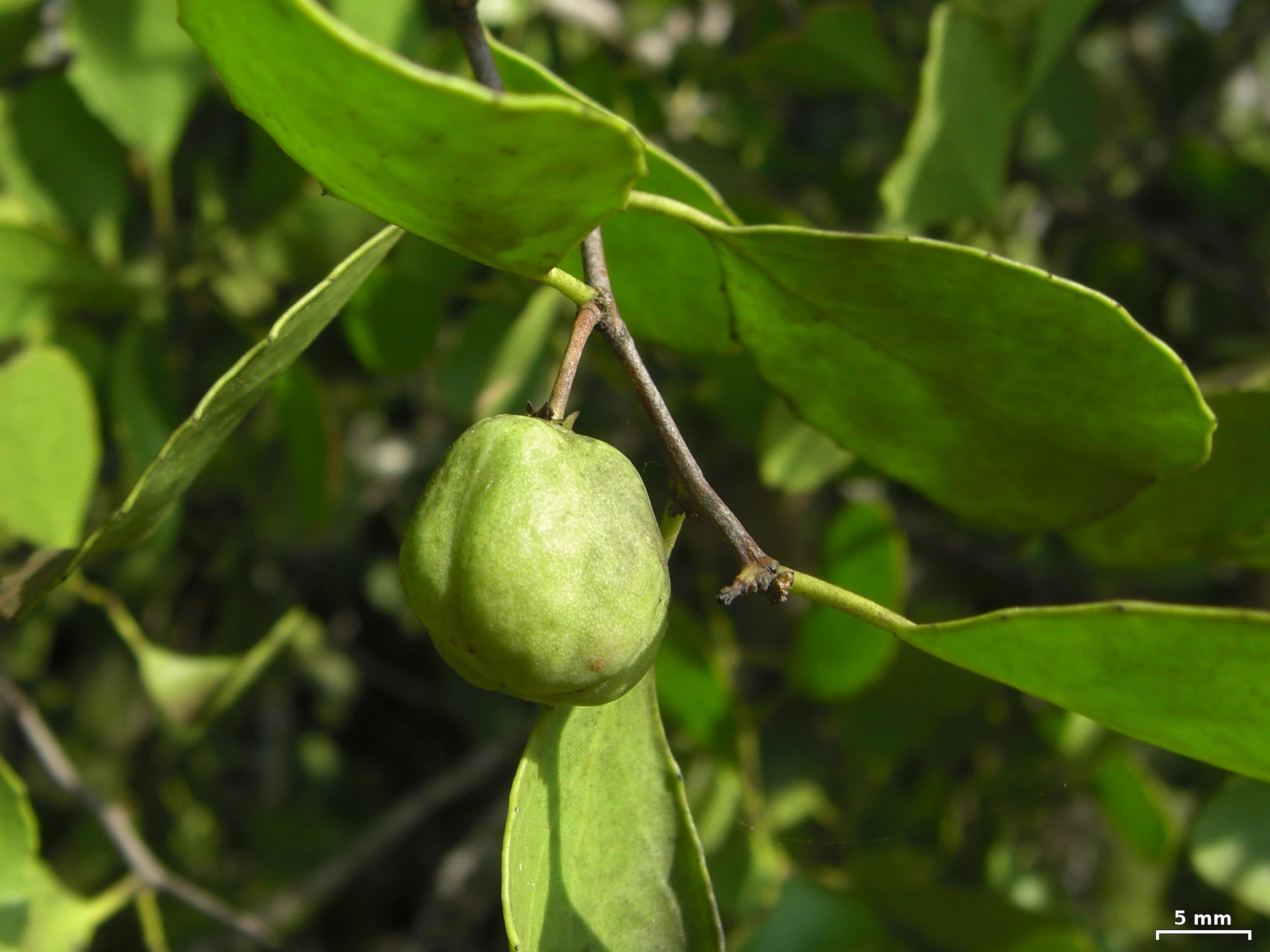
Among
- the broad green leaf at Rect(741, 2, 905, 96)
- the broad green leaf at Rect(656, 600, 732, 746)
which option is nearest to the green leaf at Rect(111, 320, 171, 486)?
the broad green leaf at Rect(656, 600, 732, 746)

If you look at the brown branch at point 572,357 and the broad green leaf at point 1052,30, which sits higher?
the broad green leaf at point 1052,30

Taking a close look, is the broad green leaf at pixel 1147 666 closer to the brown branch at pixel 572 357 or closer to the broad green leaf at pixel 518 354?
the brown branch at pixel 572 357

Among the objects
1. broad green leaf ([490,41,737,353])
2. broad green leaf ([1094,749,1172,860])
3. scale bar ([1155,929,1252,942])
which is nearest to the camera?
broad green leaf ([490,41,737,353])

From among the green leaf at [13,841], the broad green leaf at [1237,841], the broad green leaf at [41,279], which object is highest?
the broad green leaf at [41,279]

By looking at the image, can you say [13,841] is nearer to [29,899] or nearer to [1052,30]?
[29,899]

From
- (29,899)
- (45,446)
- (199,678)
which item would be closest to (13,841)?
(29,899)

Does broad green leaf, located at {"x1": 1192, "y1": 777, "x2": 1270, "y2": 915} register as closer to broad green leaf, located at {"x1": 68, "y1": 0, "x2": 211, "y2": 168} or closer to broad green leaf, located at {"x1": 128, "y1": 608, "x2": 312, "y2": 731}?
broad green leaf, located at {"x1": 128, "y1": 608, "x2": 312, "y2": 731}

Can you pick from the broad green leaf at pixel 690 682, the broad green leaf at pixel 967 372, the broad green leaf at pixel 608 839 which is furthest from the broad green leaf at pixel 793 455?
the broad green leaf at pixel 608 839
